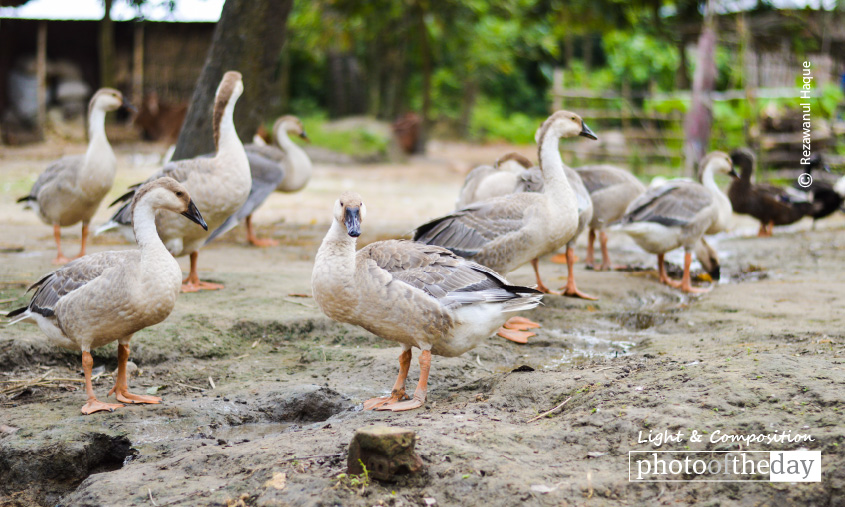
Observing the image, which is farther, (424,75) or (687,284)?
(424,75)

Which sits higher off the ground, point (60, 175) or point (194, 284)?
point (60, 175)

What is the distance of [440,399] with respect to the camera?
13.8 feet

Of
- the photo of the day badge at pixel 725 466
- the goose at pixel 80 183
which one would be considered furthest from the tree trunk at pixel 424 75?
the photo of the day badge at pixel 725 466

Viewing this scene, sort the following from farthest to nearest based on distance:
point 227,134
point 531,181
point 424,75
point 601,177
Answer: point 424,75 < point 601,177 < point 531,181 < point 227,134

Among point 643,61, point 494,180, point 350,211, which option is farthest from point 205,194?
point 643,61

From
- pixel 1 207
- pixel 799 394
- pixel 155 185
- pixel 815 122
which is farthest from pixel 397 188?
pixel 799 394

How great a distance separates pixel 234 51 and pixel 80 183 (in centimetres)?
251

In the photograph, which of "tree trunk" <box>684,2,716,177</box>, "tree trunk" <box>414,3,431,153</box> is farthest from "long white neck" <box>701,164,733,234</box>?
"tree trunk" <box>414,3,431,153</box>

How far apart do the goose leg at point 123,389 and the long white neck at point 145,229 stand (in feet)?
2.05

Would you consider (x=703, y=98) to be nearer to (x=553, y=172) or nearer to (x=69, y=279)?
(x=553, y=172)

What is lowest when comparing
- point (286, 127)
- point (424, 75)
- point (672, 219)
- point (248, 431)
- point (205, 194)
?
point (248, 431)

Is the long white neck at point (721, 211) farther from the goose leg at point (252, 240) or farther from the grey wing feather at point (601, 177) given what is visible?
the goose leg at point (252, 240)

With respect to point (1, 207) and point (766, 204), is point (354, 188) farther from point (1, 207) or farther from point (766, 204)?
point (766, 204)

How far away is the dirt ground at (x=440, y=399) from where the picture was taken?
9.78ft
